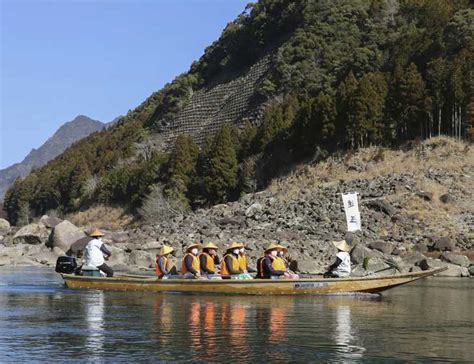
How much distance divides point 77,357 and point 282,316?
7.93 meters

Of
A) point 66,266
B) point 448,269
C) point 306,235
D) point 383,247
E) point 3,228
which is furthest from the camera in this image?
point 3,228

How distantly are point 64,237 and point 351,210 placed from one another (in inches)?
915

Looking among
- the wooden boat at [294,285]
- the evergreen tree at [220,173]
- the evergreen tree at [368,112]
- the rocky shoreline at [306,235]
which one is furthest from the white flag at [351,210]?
the evergreen tree at [220,173]

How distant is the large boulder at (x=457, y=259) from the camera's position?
42.5 meters

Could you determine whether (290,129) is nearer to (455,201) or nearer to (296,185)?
(296,185)

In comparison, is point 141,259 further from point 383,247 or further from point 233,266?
point 233,266

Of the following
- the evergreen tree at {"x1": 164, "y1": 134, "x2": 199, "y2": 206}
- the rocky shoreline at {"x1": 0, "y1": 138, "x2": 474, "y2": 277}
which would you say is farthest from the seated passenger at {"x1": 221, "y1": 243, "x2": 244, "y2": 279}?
the evergreen tree at {"x1": 164, "y1": 134, "x2": 199, "y2": 206}

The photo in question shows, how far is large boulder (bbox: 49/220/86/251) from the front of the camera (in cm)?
5606

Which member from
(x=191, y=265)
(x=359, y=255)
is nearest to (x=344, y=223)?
(x=359, y=255)

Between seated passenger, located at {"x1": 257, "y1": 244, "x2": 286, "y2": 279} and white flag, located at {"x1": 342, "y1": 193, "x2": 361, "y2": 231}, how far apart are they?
13.5 meters

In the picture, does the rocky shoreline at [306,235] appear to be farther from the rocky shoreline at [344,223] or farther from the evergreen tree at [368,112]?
the evergreen tree at [368,112]

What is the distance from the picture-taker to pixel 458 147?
61.2m

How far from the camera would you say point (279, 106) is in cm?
8975

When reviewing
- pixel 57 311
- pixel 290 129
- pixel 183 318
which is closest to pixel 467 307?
pixel 183 318
